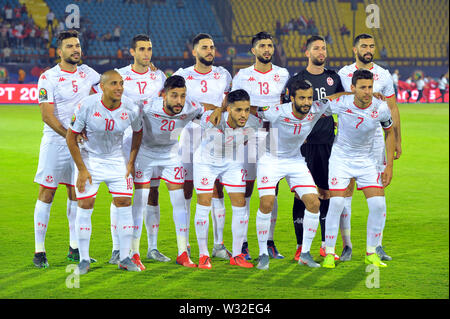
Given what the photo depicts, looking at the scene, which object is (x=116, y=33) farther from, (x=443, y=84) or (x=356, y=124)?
(x=356, y=124)

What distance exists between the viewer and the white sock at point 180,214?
20.7 ft

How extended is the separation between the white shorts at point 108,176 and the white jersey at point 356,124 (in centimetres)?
184

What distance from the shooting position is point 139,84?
263 inches

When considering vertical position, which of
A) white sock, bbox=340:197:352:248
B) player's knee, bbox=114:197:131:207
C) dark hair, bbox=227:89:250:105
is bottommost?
white sock, bbox=340:197:352:248

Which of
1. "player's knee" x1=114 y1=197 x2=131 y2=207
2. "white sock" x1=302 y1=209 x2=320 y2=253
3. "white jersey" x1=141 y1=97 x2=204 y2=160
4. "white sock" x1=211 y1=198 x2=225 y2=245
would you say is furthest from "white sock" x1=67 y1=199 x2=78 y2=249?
"white sock" x1=302 y1=209 x2=320 y2=253

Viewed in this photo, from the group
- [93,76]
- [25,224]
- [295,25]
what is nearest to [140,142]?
[93,76]

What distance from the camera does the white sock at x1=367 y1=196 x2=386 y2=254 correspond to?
6.29m

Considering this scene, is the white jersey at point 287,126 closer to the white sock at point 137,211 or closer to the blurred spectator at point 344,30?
the white sock at point 137,211

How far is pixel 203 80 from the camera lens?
6676 mm

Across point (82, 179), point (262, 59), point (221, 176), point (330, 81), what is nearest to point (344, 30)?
point (330, 81)

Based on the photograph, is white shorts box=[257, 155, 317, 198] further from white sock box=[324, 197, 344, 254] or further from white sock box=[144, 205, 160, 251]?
white sock box=[144, 205, 160, 251]

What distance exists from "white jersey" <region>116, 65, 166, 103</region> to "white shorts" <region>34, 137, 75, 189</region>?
0.79 meters

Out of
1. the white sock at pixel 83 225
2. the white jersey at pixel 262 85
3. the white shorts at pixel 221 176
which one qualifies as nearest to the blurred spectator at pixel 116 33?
the white jersey at pixel 262 85

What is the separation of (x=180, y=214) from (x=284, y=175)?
97 cm
